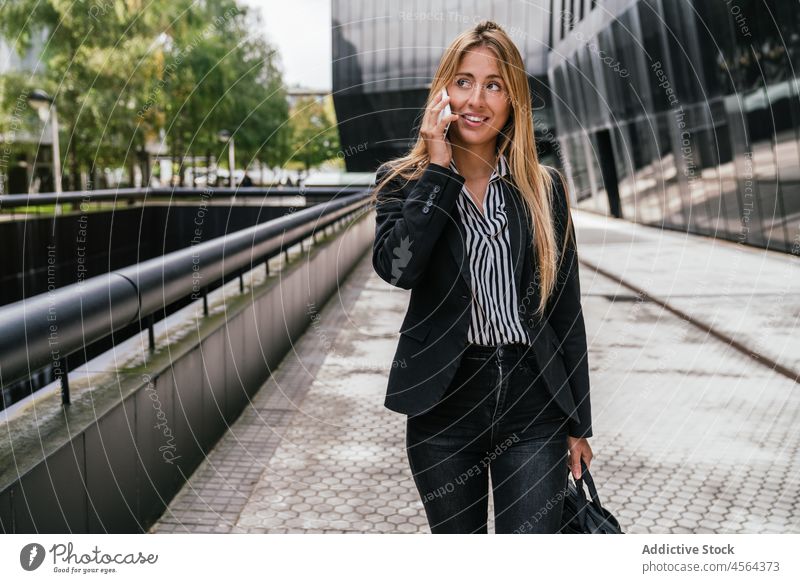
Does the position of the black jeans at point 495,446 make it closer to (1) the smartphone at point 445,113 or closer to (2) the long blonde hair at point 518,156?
(2) the long blonde hair at point 518,156

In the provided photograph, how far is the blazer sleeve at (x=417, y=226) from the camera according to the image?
215 centimetres

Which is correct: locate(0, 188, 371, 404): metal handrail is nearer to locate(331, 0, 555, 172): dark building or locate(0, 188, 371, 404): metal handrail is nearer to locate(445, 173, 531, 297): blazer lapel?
locate(445, 173, 531, 297): blazer lapel

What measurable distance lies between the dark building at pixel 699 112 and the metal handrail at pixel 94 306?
486cm

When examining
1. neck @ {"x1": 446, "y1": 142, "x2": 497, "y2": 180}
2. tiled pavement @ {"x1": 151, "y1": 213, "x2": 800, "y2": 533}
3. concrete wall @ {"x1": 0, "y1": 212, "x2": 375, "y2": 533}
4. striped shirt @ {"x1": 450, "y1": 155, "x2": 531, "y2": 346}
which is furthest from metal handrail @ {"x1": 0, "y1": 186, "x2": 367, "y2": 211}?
striped shirt @ {"x1": 450, "y1": 155, "x2": 531, "y2": 346}

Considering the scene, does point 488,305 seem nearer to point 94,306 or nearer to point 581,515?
point 581,515

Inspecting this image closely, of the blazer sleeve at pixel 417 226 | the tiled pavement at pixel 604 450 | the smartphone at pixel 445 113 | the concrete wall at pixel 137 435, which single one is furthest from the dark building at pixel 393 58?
the blazer sleeve at pixel 417 226

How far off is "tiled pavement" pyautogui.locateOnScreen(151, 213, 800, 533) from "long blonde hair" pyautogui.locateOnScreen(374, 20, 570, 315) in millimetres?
2110

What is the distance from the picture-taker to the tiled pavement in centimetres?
420

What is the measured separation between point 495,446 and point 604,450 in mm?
3092

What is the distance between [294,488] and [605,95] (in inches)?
926
